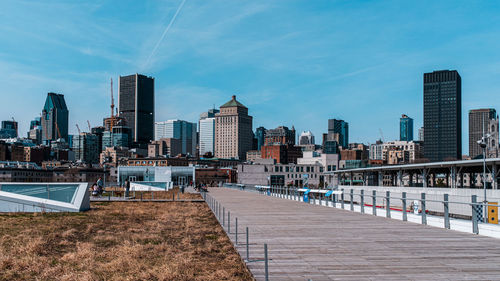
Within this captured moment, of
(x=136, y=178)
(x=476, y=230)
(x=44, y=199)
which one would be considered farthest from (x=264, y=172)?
(x=476, y=230)

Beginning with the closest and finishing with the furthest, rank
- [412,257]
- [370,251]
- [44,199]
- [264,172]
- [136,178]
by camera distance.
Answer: [412,257]
[370,251]
[44,199]
[136,178]
[264,172]

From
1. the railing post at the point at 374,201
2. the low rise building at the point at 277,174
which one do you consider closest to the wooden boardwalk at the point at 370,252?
the railing post at the point at 374,201

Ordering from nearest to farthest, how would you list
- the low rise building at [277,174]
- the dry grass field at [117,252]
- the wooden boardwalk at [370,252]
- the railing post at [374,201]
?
1. the wooden boardwalk at [370,252]
2. the dry grass field at [117,252]
3. the railing post at [374,201]
4. the low rise building at [277,174]

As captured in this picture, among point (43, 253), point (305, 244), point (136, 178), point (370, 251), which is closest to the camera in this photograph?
point (370, 251)

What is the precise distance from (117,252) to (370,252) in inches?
271

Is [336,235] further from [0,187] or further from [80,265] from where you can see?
[0,187]

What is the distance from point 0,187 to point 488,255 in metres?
27.9

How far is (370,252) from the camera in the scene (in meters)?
11.9

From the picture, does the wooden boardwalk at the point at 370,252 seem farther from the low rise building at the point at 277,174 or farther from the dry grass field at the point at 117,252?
the low rise building at the point at 277,174

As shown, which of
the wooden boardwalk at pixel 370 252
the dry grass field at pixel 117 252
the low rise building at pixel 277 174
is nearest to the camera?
the wooden boardwalk at pixel 370 252

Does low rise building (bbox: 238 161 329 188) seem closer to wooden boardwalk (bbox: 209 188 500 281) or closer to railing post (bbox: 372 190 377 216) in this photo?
railing post (bbox: 372 190 377 216)

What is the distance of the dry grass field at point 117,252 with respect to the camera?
11219 mm

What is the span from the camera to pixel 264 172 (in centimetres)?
18162

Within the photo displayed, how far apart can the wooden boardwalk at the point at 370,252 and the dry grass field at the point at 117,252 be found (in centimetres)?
87
